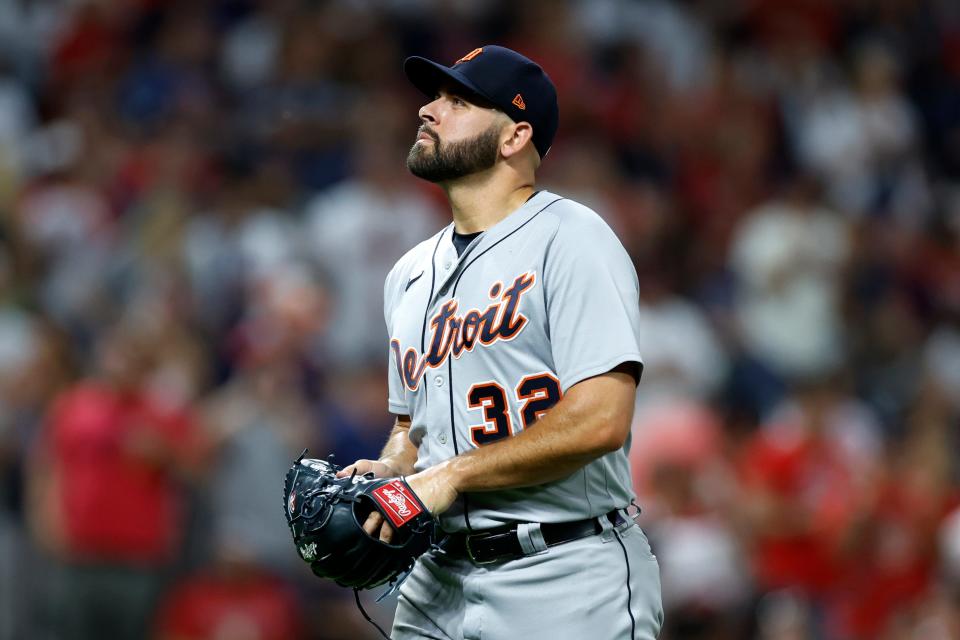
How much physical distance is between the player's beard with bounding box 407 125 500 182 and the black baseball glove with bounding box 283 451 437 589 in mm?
823

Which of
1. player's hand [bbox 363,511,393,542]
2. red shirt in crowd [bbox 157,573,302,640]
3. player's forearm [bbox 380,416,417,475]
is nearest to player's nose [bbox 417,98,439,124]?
player's forearm [bbox 380,416,417,475]

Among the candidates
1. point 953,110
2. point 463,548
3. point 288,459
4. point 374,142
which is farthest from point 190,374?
point 953,110

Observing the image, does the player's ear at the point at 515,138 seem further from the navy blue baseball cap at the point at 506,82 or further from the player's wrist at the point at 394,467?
the player's wrist at the point at 394,467

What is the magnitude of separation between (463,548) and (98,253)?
5.51m

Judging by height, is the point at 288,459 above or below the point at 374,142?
below

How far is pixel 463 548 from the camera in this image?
3.88 metres

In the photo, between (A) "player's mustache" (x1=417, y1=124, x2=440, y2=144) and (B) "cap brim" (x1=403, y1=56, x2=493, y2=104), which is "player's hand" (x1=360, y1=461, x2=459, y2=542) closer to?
(A) "player's mustache" (x1=417, y1=124, x2=440, y2=144)

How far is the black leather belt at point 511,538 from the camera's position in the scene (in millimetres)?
3758

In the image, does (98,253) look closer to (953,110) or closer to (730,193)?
(730,193)

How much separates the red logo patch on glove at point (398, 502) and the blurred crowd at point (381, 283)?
3.67 m

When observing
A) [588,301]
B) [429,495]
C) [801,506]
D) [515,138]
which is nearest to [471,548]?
[429,495]

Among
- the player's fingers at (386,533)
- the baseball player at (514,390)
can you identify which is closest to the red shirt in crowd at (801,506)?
the baseball player at (514,390)

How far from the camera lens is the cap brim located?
390cm

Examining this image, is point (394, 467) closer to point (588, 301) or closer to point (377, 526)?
point (377, 526)
